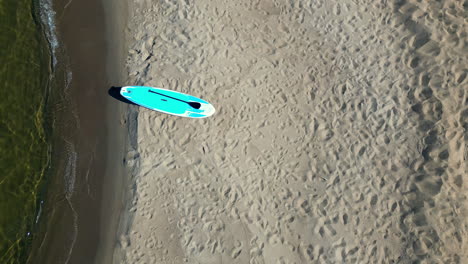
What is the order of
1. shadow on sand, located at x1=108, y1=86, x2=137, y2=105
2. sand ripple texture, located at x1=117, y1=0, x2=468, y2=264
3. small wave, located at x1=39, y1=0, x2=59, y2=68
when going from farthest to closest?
small wave, located at x1=39, y1=0, x2=59, y2=68 < shadow on sand, located at x1=108, y1=86, x2=137, y2=105 < sand ripple texture, located at x1=117, y1=0, x2=468, y2=264

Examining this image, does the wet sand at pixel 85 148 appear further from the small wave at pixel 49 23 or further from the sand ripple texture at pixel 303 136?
the sand ripple texture at pixel 303 136

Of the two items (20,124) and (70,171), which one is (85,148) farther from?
(20,124)

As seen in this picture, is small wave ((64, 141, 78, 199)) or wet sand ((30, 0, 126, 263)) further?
small wave ((64, 141, 78, 199))

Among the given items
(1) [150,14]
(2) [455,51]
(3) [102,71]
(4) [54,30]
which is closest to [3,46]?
(4) [54,30]

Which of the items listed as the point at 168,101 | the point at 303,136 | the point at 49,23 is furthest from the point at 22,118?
the point at 303,136

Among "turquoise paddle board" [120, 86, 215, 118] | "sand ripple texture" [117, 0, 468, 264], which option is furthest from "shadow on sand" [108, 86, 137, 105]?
"sand ripple texture" [117, 0, 468, 264]

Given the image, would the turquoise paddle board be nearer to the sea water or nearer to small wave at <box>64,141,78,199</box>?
small wave at <box>64,141,78,199</box>
